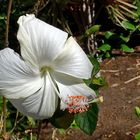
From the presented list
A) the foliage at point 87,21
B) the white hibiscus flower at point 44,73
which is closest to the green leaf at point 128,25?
the foliage at point 87,21

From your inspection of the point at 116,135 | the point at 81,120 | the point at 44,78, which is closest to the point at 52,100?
the point at 44,78

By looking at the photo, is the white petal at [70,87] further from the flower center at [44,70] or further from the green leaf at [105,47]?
the green leaf at [105,47]

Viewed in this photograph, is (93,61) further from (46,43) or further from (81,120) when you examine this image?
(46,43)

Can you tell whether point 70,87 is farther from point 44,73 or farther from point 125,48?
point 125,48

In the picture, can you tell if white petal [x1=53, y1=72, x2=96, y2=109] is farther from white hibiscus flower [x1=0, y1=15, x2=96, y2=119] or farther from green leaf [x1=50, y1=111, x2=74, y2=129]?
green leaf [x1=50, y1=111, x2=74, y2=129]

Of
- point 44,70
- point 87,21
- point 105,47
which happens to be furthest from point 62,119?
point 105,47

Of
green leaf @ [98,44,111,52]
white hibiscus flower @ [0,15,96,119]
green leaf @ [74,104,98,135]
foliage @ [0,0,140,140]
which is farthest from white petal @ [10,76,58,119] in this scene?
green leaf @ [98,44,111,52]
